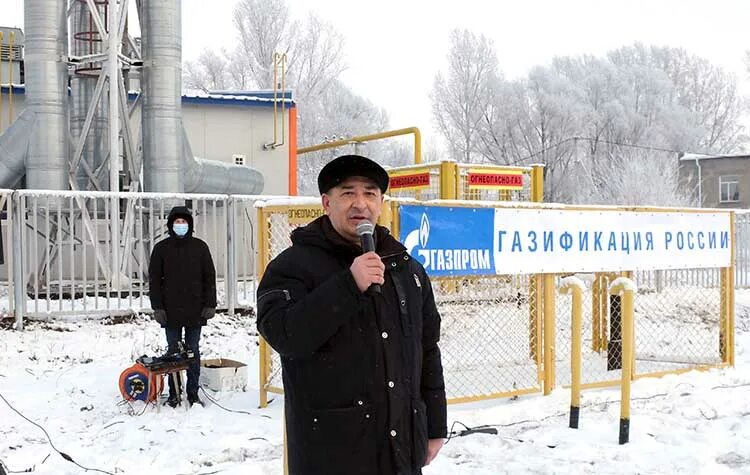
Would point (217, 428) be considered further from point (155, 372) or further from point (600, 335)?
point (600, 335)

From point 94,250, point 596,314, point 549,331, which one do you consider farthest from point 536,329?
point 94,250

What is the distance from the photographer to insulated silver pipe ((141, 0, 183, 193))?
37.8 ft

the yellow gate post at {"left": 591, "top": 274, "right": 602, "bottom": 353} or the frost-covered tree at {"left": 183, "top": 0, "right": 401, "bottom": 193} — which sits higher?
the frost-covered tree at {"left": 183, "top": 0, "right": 401, "bottom": 193}

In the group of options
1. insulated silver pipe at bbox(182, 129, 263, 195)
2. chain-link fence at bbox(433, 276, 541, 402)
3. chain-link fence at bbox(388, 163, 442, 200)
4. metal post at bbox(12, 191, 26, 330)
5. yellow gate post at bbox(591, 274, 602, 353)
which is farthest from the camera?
chain-link fence at bbox(388, 163, 442, 200)

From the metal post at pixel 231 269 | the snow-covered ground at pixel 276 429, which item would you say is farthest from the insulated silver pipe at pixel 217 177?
the snow-covered ground at pixel 276 429

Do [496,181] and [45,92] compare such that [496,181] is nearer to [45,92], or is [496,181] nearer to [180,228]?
[45,92]

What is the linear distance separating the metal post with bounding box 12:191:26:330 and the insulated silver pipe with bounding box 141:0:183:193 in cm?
221

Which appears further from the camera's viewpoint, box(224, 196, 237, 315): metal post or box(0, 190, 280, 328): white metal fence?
box(224, 196, 237, 315): metal post

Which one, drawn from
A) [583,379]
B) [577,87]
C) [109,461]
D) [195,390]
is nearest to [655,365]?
[583,379]

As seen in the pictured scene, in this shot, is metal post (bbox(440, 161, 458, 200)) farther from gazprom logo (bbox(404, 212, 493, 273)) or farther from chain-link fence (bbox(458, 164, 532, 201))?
gazprom logo (bbox(404, 212, 493, 273))

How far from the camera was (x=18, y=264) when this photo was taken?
956 cm

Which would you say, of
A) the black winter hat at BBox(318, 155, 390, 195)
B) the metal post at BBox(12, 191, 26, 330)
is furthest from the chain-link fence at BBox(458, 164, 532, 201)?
the black winter hat at BBox(318, 155, 390, 195)

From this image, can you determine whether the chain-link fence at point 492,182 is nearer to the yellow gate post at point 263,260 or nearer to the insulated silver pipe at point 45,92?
the insulated silver pipe at point 45,92

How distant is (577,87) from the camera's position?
171 feet
